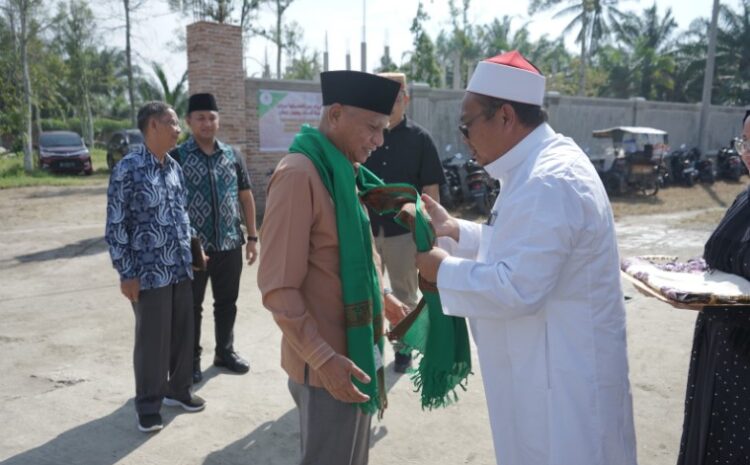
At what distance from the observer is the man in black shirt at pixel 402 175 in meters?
4.49

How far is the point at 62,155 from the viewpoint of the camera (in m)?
20.9

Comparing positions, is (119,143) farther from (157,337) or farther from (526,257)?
(526,257)

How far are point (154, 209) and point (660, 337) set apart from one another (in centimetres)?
434

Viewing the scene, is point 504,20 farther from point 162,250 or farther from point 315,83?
point 162,250

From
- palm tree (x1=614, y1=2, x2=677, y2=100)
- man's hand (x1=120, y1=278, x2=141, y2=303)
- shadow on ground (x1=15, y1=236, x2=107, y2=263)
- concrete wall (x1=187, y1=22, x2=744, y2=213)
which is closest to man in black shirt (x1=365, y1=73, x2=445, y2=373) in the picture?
man's hand (x1=120, y1=278, x2=141, y2=303)

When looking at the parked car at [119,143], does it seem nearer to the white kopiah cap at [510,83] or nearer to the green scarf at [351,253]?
the green scarf at [351,253]

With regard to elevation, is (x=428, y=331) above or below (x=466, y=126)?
below

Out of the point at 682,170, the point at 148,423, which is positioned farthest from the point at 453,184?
the point at 148,423

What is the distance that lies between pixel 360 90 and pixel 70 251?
26.4ft

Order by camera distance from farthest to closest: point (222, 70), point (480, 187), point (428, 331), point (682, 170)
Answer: point (682, 170)
point (480, 187)
point (222, 70)
point (428, 331)

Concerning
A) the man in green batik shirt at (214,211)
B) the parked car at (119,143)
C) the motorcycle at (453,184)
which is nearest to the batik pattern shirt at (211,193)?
the man in green batik shirt at (214,211)

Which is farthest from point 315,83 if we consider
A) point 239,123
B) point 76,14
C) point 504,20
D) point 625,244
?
point 504,20

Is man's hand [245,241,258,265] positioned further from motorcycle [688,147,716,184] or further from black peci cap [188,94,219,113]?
motorcycle [688,147,716,184]

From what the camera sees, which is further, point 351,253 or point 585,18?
point 585,18
